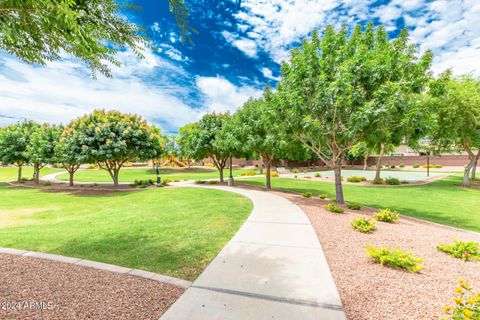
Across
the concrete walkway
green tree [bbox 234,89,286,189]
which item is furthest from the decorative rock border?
green tree [bbox 234,89,286,189]

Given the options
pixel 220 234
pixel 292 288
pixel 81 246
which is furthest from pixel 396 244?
pixel 81 246

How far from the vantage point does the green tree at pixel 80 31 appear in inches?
110

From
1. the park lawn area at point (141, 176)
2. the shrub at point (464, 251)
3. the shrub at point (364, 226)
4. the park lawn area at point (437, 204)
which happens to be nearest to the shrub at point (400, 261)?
the shrub at point (464, 251)

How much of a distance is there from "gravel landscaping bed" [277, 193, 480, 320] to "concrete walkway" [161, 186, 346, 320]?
302mm

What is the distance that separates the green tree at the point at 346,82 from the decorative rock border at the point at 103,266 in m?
7.74

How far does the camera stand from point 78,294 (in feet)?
11.3

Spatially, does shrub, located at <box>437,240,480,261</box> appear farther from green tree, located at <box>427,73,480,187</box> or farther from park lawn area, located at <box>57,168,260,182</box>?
park lawn area, located at <box>57,168,260,182</box>

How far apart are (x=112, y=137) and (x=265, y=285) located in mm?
19557

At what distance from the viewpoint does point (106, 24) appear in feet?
11.7

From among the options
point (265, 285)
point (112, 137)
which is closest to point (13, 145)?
point (112, 137)

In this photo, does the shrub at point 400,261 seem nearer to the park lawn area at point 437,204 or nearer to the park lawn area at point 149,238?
the park lawn area at point 149,238

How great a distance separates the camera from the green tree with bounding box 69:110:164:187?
60.2 feet

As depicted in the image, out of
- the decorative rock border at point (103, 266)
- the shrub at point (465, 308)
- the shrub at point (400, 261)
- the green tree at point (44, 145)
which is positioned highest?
the green tree at point (44, 145)

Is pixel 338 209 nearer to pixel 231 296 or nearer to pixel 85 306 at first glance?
pixel 231 296
